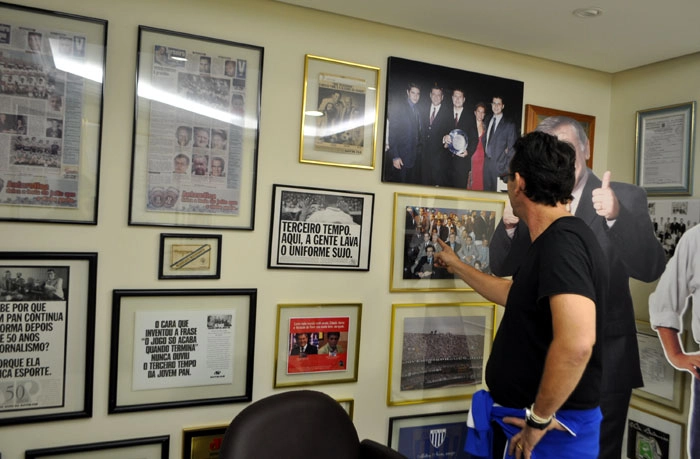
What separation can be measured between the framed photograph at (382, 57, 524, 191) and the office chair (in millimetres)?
1083

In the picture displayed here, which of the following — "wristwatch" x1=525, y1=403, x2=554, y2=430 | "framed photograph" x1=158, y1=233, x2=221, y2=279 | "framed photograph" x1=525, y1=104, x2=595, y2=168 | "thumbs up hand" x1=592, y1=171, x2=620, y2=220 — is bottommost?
"wristwatch" x1=525, y1=403, x2=554, y2=430

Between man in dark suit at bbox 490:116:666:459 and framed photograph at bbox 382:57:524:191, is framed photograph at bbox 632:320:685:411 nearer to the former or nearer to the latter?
man in dark suit at bbox 490:116:666:459

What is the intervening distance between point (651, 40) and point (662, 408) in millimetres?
1801

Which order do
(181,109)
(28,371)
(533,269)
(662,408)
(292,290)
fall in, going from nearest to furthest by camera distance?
1. (533,269)
2. (28,371)
3. (181,109)
4. (292,290)
5. (662,408)

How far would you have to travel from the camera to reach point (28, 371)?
2.04 metres

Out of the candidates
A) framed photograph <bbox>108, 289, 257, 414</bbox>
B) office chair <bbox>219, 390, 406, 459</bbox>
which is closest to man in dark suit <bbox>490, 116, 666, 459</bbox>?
office chair <bbox>219, 390, 406, 459</bbox>

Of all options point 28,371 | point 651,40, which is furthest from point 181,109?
point 651,40

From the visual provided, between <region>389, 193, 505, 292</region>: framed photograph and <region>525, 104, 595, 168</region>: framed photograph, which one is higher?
<region>525, 104, 595, 168</region>: framed photograph

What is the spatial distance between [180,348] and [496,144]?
181cm

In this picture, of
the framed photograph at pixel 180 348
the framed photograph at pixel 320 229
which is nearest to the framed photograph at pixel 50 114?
the framed photograph at pixel 180 348

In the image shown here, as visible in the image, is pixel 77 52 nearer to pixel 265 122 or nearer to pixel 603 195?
pixel 265 122

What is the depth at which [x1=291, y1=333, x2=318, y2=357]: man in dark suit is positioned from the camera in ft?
8.07

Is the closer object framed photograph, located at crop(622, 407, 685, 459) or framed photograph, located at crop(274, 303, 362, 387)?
framed photograph, located at crop(274, 303, 362, 387)

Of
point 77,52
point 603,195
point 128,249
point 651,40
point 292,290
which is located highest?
point 651,40
